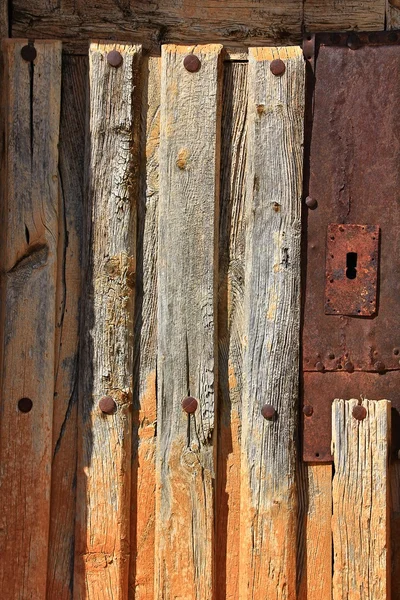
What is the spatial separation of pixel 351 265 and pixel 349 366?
37 cm

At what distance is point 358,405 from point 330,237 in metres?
0.61

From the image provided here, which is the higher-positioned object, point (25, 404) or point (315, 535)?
point (25, 404)

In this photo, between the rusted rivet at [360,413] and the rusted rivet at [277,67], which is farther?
the rusted rivet at [277,67]

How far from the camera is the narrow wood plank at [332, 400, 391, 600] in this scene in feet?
9.80

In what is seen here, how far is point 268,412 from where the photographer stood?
10.0 ft

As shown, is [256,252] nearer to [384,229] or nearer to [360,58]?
[384,229]

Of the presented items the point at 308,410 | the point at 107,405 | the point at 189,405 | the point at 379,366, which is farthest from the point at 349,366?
the point at 107,405

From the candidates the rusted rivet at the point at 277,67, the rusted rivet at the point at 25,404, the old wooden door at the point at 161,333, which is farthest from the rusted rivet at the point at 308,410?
the rusted rivet at the point at 277,67

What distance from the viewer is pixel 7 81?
3.14 m

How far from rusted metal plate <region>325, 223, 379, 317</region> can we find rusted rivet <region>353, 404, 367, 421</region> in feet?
1.11

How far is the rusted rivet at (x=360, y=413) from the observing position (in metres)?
3.01

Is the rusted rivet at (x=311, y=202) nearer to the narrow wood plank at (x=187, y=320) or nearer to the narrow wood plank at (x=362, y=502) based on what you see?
the narrow wood plank at (x=187, y=320)

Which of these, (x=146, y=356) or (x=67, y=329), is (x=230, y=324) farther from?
(x=67, y=329)

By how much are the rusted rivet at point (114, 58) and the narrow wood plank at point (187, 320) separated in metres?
0.16
